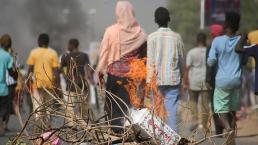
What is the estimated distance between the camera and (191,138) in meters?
6.96

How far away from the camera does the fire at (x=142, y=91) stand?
7.35m

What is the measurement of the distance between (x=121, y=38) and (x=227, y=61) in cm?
129

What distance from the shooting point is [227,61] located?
10.6 metres

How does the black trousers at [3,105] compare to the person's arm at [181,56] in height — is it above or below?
below

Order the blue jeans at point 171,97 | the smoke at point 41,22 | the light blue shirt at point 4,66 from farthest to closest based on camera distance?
1. the smoke at point 41,22
2. the light blue shirt at point 4,66
3. the blue jeans at point 171,97

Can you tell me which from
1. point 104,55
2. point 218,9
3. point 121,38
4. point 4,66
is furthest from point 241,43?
point 218,9

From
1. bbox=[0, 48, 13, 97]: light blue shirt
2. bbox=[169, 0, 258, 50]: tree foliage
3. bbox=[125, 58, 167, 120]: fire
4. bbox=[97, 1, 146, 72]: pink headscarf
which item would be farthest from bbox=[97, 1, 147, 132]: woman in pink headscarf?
bbox=[169, 0, 258, 50]: tree foliage

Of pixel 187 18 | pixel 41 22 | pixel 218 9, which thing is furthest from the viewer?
pixel 187 18

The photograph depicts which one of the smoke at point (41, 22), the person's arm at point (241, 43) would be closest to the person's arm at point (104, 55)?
the person's arm at point (241, 43)

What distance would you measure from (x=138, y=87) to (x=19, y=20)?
Answer: 122 ft

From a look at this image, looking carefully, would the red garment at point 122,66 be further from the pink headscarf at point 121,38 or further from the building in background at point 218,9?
the building in background at point 218,9

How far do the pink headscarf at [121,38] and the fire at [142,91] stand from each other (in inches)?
13.5

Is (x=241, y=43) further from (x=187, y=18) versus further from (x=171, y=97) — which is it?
(x=187, y=18)

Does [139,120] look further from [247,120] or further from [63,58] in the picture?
[247,120]
